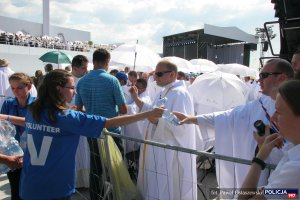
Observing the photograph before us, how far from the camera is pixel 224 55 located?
54.1m

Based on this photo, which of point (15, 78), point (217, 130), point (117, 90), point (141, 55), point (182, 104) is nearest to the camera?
point (217, 130)

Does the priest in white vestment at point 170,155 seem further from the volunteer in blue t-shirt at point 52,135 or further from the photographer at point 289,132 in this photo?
the photographer at point 289,132

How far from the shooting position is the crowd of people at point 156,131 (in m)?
1.82

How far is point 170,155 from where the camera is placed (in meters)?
3.95

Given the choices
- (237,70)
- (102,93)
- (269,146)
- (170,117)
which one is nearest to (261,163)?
(269,146)

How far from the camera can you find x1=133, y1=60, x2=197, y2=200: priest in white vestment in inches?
154

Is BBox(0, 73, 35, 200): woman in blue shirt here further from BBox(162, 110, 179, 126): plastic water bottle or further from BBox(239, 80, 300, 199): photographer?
BBox(239, 80, 300, 199): photographer

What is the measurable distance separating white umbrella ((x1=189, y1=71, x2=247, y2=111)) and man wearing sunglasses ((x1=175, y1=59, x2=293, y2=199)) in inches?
118

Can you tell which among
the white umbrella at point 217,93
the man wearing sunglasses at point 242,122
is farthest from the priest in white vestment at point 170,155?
the white umbrella at point 217,93

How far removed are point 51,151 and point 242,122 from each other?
169 cm

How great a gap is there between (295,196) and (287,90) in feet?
1.68

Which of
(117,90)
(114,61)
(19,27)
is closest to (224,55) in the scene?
(19,27)

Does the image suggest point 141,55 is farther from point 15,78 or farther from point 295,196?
point 295,196

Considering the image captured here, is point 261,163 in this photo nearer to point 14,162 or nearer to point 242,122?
point 242,122
